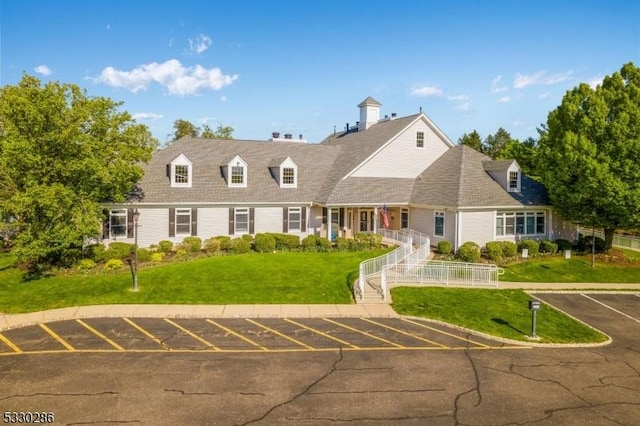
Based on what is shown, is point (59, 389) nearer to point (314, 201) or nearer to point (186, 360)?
point (186, 360)

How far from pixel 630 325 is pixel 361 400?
1364cm

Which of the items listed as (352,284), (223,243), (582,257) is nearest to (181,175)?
(223,243)

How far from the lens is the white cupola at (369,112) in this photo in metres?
41.3

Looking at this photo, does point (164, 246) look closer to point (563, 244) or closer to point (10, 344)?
point (10, 344)

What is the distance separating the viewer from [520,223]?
3142 centimetres

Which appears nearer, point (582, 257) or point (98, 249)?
point (98, 249)

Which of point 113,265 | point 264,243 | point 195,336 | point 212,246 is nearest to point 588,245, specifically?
point 264,243

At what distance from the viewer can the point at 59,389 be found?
1109 centimetres

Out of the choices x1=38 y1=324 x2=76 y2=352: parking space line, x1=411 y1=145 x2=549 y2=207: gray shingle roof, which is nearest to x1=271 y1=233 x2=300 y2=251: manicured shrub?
x1=411 y1=145 x2=549 y2=207: gray shingle roof

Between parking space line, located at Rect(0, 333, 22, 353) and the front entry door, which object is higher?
the front entry door

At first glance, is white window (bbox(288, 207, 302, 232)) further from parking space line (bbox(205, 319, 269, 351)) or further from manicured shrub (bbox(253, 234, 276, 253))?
parking space line (bbox(205, 319, 269, 351))

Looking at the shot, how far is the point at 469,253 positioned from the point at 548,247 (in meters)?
7.03

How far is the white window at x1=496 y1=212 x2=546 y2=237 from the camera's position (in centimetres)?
3062

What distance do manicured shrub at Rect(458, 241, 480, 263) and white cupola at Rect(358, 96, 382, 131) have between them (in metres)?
17.5
